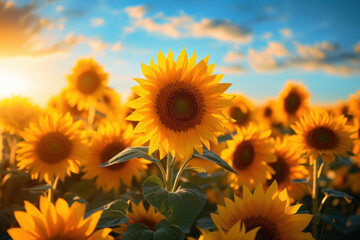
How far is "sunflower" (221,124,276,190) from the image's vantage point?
3.35 m

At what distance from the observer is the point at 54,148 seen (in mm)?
3084

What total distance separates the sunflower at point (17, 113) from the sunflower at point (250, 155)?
2426 millimetres

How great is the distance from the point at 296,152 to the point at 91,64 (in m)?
3.68

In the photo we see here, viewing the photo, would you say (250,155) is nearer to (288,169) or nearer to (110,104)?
(288,169)

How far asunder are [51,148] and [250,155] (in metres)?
2.02

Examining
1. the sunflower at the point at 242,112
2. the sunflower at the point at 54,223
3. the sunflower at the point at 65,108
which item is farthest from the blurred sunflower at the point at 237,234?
the sunflower at the point at 65,108

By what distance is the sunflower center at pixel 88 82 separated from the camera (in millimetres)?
5484

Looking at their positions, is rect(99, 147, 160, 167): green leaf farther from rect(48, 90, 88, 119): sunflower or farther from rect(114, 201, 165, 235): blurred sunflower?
rect(48, 90, 88, 119): sunflower

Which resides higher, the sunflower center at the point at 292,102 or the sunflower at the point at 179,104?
the sunflower center at the point at 292,102

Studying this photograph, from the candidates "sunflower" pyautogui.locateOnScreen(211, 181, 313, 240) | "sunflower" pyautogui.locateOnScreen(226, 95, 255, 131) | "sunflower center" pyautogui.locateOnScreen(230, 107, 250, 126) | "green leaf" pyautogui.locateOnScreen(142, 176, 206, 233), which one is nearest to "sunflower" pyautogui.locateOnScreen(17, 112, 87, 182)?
"green leaf" pyautogui.locateOnScreen(142, 176, 206, 233)

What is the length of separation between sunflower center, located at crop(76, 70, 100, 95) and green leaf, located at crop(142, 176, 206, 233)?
3885 millimetres

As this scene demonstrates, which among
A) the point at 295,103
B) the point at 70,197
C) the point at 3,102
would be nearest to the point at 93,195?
the point at 70,197

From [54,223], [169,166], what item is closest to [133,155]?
[169,166]

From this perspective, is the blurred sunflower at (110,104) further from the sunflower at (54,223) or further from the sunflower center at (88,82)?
the sunflower at (54,223)
